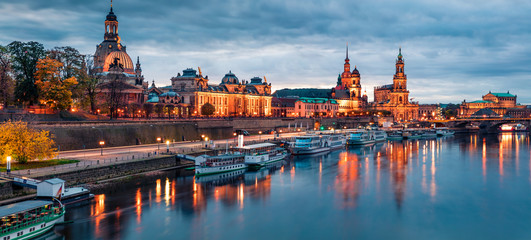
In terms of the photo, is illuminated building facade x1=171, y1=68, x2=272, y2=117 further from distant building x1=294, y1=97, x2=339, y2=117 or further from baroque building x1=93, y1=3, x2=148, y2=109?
distant building x1=294, y1=97, x2=339, y2=117

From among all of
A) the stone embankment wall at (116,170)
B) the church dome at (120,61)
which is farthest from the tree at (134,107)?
the stone embankment wall at (116,170)

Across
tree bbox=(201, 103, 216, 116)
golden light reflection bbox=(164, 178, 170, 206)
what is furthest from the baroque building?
golden light reflection bbox=(164, 178, 170, 206)

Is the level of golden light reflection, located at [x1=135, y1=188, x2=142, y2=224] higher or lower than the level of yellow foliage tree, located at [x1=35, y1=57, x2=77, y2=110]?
lower

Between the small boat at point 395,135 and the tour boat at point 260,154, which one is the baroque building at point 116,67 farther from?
the small boat at point 395,135

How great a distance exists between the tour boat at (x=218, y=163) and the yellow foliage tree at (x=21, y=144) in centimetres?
1725

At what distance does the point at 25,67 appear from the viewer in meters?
65.1

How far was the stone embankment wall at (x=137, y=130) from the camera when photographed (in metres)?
58.0

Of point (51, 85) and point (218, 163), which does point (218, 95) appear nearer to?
point (51, 85)

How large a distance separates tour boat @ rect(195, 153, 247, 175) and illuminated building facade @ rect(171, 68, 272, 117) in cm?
5733

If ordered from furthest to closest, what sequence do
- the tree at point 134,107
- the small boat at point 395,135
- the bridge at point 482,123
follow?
the bridge at point 482,123, the small boat at point 395,135, the tree at point 134,107

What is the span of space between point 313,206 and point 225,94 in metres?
95.6

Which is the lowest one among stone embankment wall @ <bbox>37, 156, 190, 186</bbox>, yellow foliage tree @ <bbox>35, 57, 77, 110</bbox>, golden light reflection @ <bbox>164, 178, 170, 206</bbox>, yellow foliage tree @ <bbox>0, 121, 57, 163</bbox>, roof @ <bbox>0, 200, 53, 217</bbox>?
golden light reflection @ <bbox>164, 178, 170, 206</bbox>

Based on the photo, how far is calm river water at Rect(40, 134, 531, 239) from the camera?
3241cm

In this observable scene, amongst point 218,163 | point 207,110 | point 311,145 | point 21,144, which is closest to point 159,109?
point 207,110
